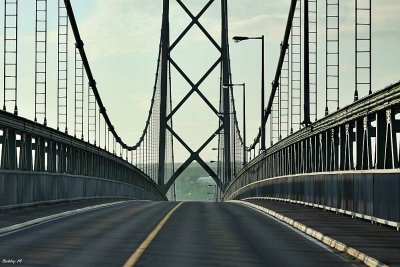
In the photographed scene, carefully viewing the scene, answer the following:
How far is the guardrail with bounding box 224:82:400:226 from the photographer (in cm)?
2528

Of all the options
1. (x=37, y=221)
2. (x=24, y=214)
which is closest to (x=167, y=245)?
(x=37, y=221)

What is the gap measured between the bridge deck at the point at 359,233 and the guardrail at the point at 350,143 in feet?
2.88

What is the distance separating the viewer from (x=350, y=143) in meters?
31.7

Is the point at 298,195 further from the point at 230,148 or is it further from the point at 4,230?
the point at 230,148

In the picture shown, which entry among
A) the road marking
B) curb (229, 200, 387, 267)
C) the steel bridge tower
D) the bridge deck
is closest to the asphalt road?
the road marking

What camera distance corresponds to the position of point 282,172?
176 ft

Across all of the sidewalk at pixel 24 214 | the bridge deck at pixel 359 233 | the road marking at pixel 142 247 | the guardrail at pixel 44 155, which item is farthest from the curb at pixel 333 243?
the guardrail at pixel 44 155

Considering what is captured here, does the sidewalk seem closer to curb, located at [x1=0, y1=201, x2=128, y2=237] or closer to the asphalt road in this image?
curb, located at [x1=0, y1=201, x2=128, y2=237]

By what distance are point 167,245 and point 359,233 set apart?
4848 mm

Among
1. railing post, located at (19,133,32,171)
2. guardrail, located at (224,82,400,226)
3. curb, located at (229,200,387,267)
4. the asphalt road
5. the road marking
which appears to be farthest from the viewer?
railing post, located at (19,133,32,171)

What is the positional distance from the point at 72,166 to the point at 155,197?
6650cm

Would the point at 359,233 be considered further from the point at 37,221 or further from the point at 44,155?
A: the point at 44,155

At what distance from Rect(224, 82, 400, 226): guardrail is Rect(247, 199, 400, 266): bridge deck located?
88 centimetres

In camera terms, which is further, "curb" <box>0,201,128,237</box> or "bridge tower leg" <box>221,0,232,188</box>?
"bridge tower leg" <box>221,0,232,188</box>
